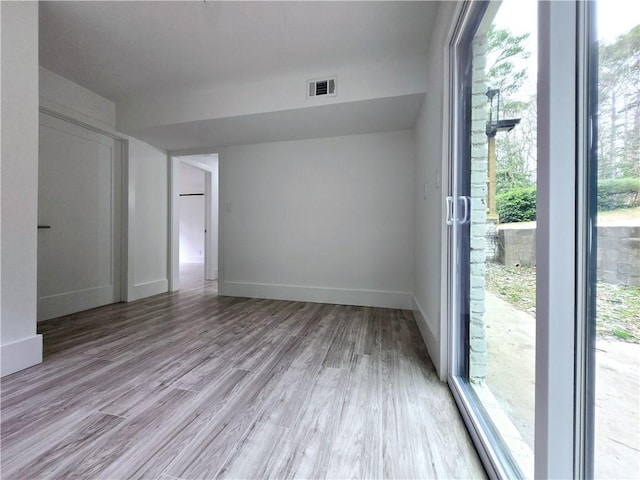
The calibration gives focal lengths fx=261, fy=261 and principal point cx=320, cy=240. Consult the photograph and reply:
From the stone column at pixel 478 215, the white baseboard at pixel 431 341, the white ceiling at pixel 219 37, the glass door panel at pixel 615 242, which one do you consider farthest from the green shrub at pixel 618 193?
the white ceiling at pixel 219 37

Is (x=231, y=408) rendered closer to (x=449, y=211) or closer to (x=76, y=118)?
(x=449, y=211)

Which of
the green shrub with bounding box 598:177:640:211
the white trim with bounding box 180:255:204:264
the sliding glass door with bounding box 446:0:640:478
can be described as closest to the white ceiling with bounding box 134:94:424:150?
the sliding glass door with bounding box 446:0:640:478

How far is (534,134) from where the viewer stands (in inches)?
29.7

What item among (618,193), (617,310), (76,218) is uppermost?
(76,218)

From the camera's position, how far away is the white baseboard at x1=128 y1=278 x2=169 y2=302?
3.38m

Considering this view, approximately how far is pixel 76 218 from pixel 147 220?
799 mm

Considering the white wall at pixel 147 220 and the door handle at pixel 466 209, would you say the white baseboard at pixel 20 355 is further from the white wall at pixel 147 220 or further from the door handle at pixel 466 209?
the door handle at pixel 466 209

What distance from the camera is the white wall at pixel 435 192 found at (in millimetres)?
1533

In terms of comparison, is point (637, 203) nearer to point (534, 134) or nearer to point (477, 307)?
point (534, 134)

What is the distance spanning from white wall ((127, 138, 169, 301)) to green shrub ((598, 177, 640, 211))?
412 cm

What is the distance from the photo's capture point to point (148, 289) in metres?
3.60

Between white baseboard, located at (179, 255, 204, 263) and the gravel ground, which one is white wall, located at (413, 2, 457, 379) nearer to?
the gravel ground

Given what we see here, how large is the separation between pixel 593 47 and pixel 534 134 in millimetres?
208

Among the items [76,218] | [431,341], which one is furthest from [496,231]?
[76,218]
